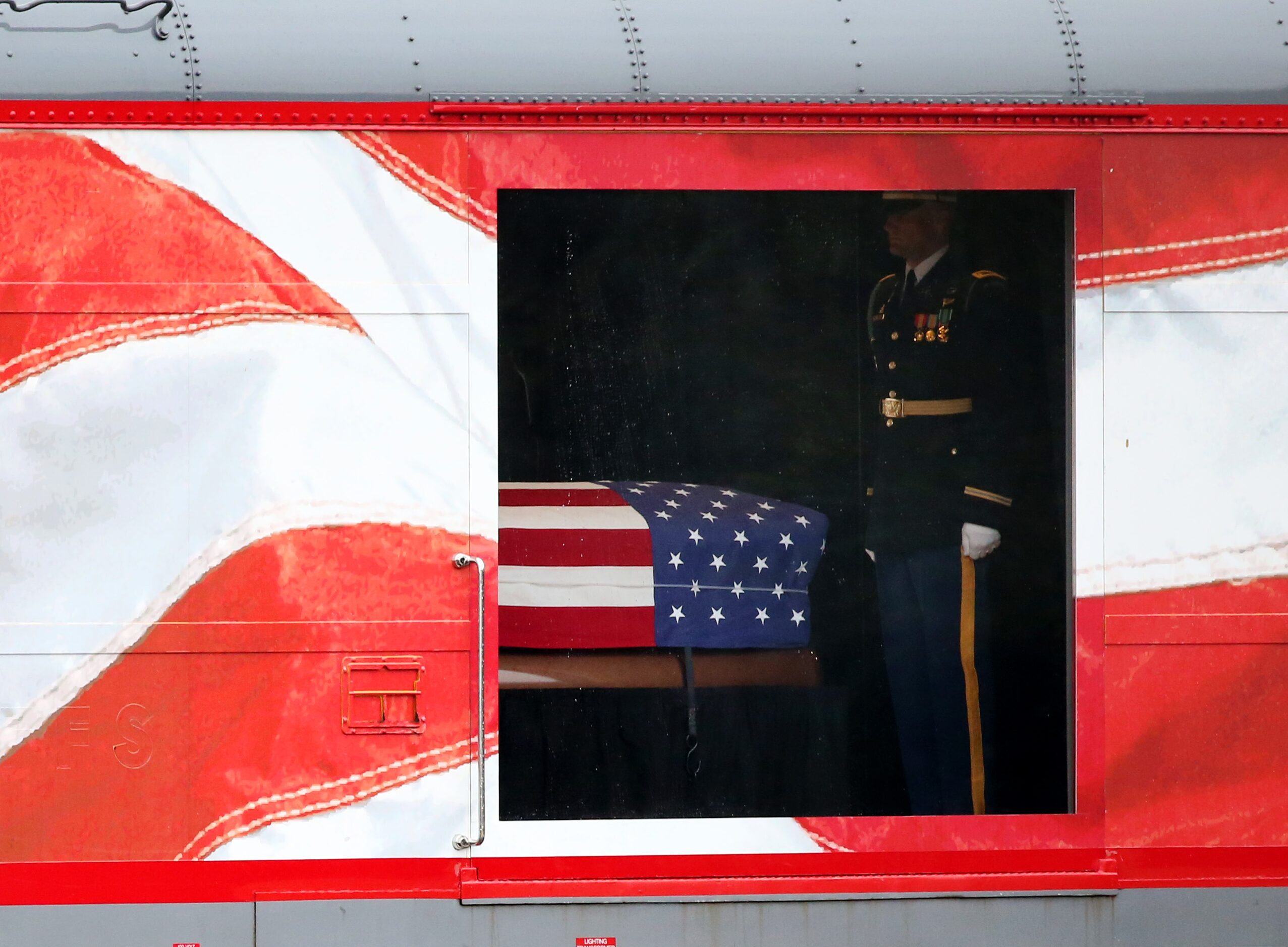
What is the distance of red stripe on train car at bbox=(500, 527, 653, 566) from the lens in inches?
120

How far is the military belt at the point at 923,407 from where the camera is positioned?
3.15 meters

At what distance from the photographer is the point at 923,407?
3188 mm

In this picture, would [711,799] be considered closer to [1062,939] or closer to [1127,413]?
[1062,939]

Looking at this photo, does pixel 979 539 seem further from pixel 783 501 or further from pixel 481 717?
pixel 481 717

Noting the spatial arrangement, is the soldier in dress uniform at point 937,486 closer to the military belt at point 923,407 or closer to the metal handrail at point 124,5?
the military belt at point 923,407

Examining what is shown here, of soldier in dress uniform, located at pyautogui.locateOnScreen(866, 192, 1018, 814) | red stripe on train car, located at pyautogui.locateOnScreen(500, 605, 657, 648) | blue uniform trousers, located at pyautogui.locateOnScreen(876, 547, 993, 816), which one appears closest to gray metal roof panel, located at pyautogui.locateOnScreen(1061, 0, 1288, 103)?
soldier in dress uniform, located at pyautogui.locateOnScreen(866, 192, 1018, 814)

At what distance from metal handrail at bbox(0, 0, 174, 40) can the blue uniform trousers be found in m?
2.34

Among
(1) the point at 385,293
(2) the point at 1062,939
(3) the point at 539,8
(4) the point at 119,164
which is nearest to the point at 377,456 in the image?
(1) the point at 385,293

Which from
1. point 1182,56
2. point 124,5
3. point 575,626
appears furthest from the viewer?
point 575,626

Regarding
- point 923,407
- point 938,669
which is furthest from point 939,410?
point 938,669

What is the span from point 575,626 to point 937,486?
109cm

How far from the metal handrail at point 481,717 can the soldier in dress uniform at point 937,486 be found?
119 cm

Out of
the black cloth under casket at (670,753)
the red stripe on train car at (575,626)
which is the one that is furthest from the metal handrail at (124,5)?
the black cloth under casket at (670,753)

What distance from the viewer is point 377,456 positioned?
2725 mm
